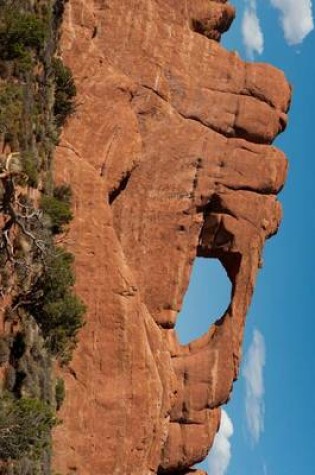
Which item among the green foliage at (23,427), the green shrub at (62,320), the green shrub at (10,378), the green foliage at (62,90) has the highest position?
the green foliage at (62,90)

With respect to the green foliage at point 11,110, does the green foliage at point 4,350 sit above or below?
below

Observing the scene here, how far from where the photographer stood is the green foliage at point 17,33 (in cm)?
3288

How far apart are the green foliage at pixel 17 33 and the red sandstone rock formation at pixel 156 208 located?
20.8 ft

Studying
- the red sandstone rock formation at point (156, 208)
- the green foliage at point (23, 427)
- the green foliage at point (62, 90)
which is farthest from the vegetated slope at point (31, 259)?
the red sandstone rock formation at point (156, 208)

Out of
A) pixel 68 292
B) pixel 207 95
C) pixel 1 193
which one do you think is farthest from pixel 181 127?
pixel 1 193

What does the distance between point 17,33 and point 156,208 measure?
1422 cm

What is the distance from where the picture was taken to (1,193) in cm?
2934

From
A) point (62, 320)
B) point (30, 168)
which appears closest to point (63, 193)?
point (30, 168)

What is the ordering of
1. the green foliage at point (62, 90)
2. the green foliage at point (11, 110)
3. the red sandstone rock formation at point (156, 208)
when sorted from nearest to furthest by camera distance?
the green foliage at point (11, 110)
the red sandstone rock formation at point (156, 208)
the green foliage at point (62, 90)

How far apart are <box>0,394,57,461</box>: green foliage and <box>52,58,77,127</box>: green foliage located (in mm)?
15350

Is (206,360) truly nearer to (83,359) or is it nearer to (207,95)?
(83,359)

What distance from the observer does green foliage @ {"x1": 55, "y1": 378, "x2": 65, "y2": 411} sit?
35.8 meters

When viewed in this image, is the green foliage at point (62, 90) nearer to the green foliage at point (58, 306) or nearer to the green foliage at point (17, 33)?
the green foliage at point (17, 33)

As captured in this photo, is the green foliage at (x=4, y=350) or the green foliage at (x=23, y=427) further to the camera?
the green foliage at (x=4, y=350)
